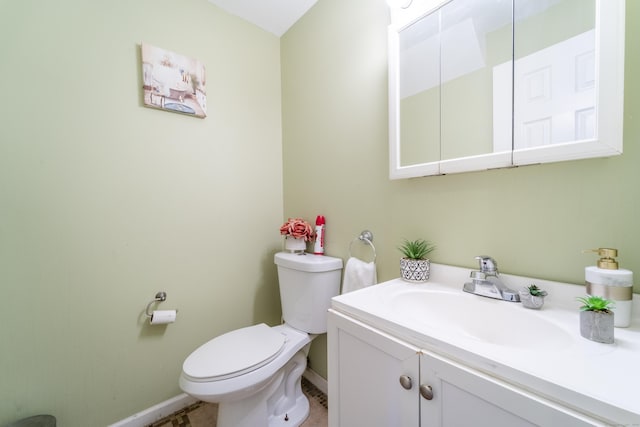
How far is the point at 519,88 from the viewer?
706 mm

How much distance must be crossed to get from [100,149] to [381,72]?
1.31 meters

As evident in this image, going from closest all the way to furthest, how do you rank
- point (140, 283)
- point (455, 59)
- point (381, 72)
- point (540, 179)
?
1. point (540, 179)
2. point (455, 59)
3. point (381, 72)
4. point (140, 283)

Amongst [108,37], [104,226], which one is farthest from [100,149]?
[108,37]

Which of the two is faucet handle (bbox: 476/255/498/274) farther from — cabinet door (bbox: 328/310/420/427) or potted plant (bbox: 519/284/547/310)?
cabinet door (bbox: 328/310/420/427)

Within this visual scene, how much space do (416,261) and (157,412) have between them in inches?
57.7

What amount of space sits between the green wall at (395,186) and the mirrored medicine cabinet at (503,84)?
0.06m

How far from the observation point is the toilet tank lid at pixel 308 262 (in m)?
1.19

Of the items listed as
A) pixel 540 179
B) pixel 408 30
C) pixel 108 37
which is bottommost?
pixel 540 179

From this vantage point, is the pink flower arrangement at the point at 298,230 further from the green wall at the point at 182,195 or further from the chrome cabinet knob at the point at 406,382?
the chrome cabinet knob at the point at 406,382

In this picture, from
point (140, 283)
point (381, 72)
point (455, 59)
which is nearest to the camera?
point (455, 59)

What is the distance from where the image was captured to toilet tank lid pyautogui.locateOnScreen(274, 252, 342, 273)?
119 cm

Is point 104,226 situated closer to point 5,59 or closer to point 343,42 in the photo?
point 5,59

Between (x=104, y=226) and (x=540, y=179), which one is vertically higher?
(x=540, y=179)

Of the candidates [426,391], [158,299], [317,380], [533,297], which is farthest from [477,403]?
[158,299]
